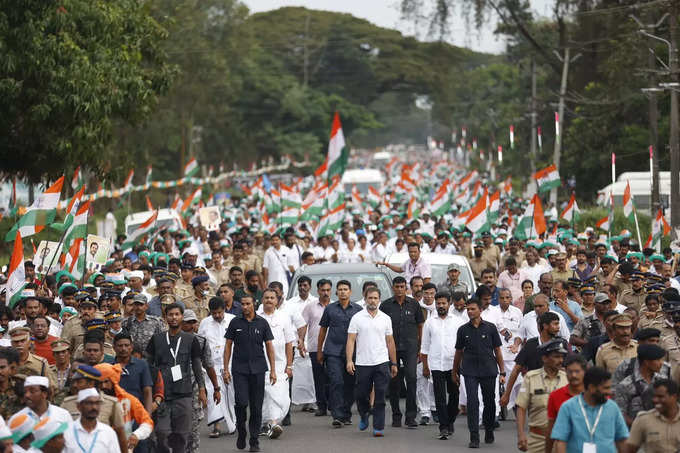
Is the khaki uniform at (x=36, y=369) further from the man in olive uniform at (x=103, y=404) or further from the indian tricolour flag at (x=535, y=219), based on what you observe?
the indian tricolour flag at (x=535, y=219)

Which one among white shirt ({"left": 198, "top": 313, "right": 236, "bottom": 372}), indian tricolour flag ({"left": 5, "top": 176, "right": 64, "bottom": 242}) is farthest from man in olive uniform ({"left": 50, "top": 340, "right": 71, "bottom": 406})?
indian tricolour flag ({"left": 5, "top": 176, "right": 64, "bottom": 242})

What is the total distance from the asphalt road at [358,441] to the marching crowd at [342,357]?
6.3 inches

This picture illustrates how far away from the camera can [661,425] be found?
7.42 meters

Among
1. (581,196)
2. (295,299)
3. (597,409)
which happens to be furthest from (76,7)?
(581,196)

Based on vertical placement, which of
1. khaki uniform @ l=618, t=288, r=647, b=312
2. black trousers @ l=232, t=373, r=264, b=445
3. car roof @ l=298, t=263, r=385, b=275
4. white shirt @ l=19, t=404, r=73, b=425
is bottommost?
black trousers @ l=232, t=373, r=264, b=445

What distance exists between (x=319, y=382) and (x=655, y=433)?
7.19 m

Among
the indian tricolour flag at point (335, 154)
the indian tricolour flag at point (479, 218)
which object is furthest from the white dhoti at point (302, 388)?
the indian tricolour flag at point (335, 154)

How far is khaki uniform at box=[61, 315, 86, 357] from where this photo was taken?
38.1ft

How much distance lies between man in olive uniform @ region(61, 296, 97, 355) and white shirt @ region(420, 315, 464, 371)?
3505 mm

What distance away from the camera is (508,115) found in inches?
2601

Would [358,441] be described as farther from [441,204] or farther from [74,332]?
[441,204]

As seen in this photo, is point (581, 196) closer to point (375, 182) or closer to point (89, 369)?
point (375, 182)

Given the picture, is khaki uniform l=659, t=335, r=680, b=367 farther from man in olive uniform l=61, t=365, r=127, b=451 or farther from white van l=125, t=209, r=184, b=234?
white van l=125, t=209, r=184, b=234

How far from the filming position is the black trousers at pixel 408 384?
43.5ft
